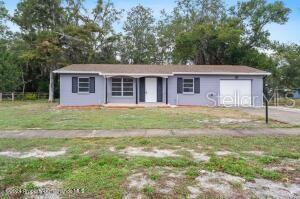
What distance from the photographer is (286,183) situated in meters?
4.56

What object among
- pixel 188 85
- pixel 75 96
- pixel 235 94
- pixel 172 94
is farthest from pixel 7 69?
pixel 235 94

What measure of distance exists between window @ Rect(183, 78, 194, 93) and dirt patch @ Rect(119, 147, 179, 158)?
613 inches

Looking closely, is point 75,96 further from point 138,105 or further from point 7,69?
point 7,69

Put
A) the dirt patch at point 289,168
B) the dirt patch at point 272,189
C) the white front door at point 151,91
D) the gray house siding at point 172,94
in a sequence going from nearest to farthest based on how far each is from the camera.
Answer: the dirt patch at point 272,189 < the dirt patch at point 289,168 < the gray house siding at point 172,94 < the white front door at point 151,91

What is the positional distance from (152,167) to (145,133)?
12.1ft

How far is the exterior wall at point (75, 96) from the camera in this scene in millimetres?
21469

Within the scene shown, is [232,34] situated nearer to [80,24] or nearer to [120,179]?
[80,24]

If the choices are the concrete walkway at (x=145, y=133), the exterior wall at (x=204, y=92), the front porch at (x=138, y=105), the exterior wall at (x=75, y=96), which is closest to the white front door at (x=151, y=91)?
the front porch at (x=138, y=105)

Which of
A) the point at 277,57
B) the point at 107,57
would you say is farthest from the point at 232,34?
the point at 107,57

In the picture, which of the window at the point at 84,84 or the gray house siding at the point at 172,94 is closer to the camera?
the gray house siding at the point at 172,94

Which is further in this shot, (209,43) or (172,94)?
(209,43)

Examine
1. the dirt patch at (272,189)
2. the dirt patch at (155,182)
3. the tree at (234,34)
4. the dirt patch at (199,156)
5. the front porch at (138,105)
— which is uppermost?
the tree at (234,34)

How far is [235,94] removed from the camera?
22141 mm

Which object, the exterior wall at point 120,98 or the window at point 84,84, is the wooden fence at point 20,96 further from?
the exterior wall at point 120,98
